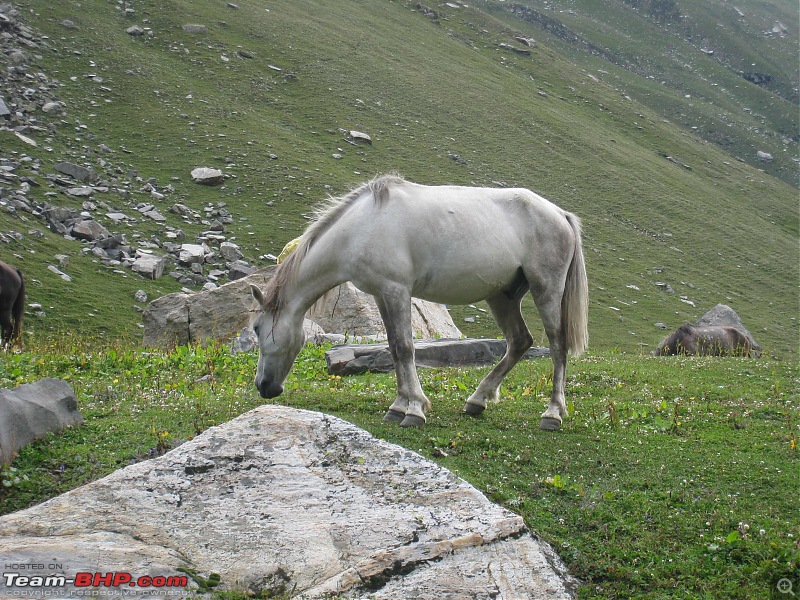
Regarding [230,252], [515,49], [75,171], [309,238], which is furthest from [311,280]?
[515,49]

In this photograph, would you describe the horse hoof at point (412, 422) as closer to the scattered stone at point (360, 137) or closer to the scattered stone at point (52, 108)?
the scattered stone at point (52, 108)

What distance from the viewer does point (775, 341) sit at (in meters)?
41.6

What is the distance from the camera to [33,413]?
878cm

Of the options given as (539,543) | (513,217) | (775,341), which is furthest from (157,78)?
(539,543)

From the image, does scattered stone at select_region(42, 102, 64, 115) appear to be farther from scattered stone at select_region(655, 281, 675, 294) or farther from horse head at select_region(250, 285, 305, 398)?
horse head at select_region(250, 285, 305, 398)

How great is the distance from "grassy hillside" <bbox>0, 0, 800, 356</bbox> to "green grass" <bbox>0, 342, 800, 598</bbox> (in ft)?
55.7

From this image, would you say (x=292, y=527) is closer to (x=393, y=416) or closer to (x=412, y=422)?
(x=412, y=422)

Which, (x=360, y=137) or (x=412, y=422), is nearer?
(x=412, y=422)

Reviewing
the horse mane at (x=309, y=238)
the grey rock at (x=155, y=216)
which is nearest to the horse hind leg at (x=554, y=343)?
the horse mane at (x=309, y=238)

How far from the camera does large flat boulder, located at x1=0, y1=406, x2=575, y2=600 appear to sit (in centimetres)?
577

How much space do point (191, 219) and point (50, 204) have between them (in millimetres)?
6224

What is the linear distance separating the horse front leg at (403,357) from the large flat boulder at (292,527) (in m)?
1.88

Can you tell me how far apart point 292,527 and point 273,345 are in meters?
3.66

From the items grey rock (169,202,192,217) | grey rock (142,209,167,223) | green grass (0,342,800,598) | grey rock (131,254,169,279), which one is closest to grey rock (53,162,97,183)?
grey rock (142,209,167,223)
